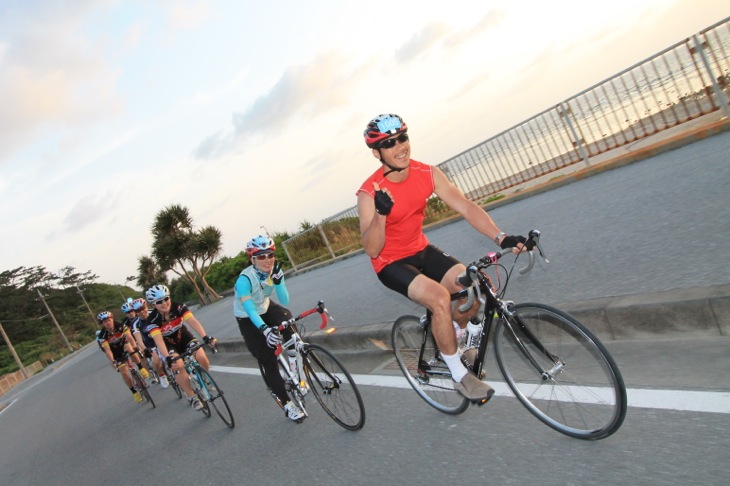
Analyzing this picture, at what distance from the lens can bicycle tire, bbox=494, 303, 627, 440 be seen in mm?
2922

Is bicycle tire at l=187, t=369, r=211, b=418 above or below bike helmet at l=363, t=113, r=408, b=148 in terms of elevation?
below

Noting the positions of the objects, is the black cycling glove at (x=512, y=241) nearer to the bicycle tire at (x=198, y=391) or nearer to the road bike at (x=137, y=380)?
the bicycle tire at (x=198, y=391)

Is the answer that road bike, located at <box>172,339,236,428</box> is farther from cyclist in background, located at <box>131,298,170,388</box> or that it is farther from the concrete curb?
the concrete curb

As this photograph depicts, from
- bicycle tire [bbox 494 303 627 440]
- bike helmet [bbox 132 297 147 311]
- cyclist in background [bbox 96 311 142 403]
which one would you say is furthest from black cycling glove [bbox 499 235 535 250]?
cyclist in background [bbox 96 311 142 403]

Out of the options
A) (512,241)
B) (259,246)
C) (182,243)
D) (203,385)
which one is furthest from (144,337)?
(182,243)

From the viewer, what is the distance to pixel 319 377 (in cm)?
503

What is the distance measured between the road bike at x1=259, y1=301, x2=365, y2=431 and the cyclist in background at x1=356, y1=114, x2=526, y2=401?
3.14ft

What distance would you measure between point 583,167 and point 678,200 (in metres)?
4.96

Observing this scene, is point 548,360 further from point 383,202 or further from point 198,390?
point 198,390

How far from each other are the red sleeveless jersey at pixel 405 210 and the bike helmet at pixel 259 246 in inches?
55.4

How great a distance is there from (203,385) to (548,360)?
484 cm

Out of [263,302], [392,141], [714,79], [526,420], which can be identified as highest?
[392,141]

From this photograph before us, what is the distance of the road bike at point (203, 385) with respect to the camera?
Result: 6.37 m

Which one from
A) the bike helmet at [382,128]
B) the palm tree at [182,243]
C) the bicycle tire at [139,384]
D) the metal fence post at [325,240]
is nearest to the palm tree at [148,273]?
the palm tree at [182,243]
